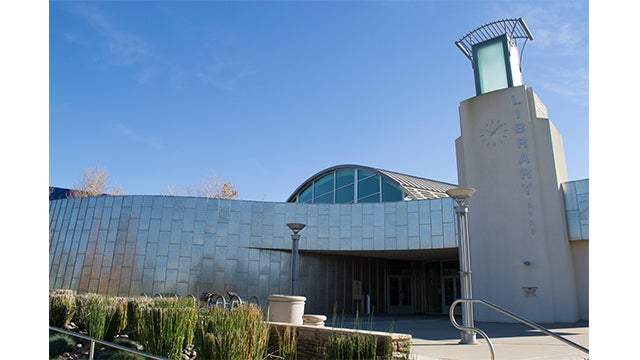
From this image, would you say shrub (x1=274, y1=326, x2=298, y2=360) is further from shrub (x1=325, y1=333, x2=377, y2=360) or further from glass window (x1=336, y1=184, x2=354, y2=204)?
glass window (x1=336, y1=184, x2=354, y2=204)

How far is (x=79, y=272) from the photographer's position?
22.1 meters

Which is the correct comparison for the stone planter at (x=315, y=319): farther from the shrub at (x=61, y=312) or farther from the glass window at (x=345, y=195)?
the glass window at (x=345, y=195)

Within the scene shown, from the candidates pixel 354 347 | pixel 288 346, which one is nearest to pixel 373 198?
pixel 288 346

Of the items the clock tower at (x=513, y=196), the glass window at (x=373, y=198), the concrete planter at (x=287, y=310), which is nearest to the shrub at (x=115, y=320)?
the concrete planter at (x=287, y=310)

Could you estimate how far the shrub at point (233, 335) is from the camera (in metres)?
7.22

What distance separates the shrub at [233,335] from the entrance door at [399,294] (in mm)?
20130

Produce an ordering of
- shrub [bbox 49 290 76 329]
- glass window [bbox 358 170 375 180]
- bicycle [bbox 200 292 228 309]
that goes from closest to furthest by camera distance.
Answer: bicycle [bbox 200 292 228 309]
shrub [bbox 49 290 76 329]
glass window [bbox 358 170 375 180]

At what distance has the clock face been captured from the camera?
1897 cm

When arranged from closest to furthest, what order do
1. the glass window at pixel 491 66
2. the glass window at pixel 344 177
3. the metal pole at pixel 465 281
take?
the metal pole at pixel 465 281 → the glass window at pixel 491 66 → the glass window at pixel 344 177

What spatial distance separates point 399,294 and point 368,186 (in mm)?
6704

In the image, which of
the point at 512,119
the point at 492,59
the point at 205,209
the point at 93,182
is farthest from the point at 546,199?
the point at 93,182

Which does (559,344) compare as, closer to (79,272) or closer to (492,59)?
(492,59)

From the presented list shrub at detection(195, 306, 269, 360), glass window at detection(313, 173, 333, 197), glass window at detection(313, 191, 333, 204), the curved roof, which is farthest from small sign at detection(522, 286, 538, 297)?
glass window at detection(313, 173, 333, 197)

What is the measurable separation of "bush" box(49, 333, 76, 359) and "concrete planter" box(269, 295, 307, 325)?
13.7ft
